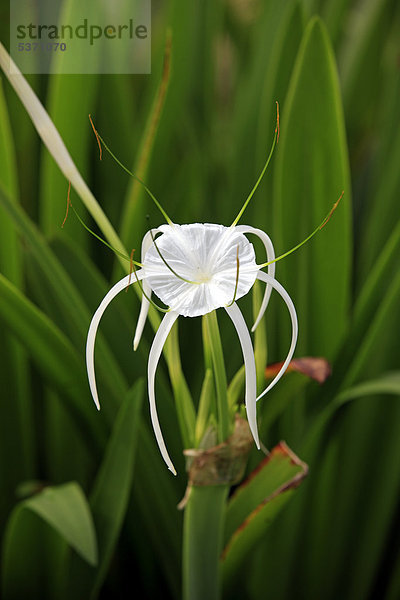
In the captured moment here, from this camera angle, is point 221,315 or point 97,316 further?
point 221,315

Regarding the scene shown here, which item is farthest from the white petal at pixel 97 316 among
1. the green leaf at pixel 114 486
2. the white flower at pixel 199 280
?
the green leaf at pixel 114 486

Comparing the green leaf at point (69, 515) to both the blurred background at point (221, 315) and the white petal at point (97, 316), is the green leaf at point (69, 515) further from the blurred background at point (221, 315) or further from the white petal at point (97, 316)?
the white petal at point (97, 316)

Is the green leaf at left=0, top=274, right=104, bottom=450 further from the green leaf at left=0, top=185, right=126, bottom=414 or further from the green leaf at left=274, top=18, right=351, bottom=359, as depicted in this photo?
the green leaf at left=274, top=18, right=351, bottom=359

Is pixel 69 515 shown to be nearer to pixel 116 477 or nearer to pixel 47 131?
pixel 116 477

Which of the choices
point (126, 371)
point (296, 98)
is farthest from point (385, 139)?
point (126, 371)

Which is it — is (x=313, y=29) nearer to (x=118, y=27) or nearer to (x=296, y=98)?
(x=296, y=98)

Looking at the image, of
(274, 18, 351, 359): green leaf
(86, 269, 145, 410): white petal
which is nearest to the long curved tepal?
(86, 269, 145, 410): white petal

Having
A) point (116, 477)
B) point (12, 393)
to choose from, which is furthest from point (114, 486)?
point (12, 393)
